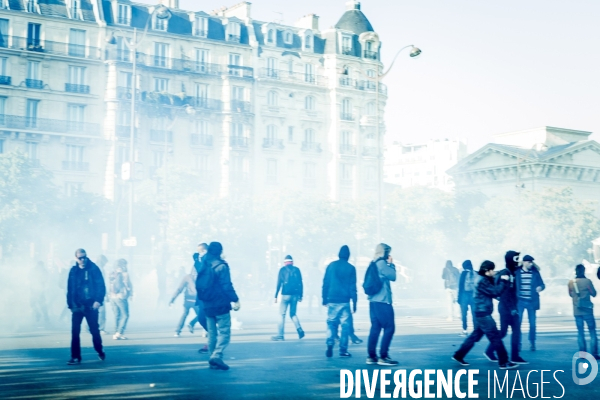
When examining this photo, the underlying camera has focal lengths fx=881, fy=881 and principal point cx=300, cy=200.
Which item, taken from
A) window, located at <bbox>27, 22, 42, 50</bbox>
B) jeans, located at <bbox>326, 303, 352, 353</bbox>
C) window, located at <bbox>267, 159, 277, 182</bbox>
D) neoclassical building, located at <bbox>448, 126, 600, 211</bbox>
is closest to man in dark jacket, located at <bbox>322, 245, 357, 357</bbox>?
jeans, located at <bbox>326, 303, 352, 353</bbox>

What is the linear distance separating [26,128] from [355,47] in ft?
104

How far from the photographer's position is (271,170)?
243 feet

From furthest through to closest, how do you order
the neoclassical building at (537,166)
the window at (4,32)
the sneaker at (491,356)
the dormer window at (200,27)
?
1. the dormer window at (200,27)
2. the neoclassical building at (537,166)
3. the window at (4,32)
4. the sneaker at (491,356)

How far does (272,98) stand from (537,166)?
2248cm

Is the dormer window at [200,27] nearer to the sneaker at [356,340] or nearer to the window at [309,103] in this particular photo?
the window at [309,103]

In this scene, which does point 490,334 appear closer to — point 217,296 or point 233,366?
point 233,366

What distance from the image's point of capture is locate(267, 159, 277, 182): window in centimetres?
7388

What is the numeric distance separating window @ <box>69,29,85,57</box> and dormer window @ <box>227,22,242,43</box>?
1293 centimetres

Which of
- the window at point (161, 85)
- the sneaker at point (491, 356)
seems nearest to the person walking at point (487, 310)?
the sneaker at point (491, 356)

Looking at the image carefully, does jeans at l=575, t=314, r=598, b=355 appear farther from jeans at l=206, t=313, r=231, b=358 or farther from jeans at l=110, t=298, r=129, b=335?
jeans at l=110, t=298, r=129, b=335

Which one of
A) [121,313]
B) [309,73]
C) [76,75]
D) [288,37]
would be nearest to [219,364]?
[121,313]

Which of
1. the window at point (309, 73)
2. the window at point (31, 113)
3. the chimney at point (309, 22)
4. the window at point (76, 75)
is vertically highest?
the chimney at point (309, 22)

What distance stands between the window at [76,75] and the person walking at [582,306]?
5509 centimetres

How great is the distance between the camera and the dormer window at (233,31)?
2894 inches
